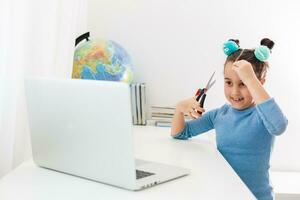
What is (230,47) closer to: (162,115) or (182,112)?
(182,112)

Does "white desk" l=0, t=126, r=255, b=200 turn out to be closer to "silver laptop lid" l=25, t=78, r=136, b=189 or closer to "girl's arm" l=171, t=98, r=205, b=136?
"silver laptop lid" l=25, t=78, r=136, b=189

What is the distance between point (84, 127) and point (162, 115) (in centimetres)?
116

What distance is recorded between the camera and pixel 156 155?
4.17 ft

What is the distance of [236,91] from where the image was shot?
1.43m

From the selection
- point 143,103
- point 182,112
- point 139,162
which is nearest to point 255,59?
point 182,112

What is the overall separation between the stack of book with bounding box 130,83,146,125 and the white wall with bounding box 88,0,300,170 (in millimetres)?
180

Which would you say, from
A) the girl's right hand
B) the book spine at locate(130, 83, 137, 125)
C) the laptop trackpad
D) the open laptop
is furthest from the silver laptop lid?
the book spine at locate(130, 83, 137, 125)

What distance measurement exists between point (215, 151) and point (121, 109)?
62 centimetres

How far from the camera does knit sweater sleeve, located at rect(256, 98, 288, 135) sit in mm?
1230

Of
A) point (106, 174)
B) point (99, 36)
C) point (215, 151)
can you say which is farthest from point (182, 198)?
point (99, 36)

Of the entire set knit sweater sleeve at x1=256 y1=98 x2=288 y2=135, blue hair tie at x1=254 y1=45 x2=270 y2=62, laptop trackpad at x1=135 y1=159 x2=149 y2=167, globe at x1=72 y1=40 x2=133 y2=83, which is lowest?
laptop trackpad at x1=135 y1=159 x2=149 y2=167

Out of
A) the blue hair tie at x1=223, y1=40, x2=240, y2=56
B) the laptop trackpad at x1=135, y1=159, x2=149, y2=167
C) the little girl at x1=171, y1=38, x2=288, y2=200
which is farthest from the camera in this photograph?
the blue hair tie at x1=223, y1=40, x2=240, y2=56

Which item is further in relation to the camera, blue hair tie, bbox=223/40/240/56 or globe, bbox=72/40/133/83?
globe, bbox=72/40/133/83

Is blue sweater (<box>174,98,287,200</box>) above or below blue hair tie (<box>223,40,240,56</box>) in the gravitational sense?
below
